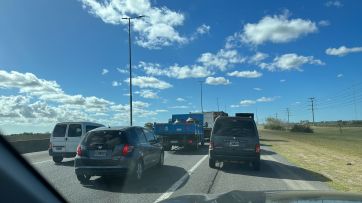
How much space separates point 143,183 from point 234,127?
565 centimetres

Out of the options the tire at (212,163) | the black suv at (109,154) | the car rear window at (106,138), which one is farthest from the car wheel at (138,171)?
the tire at (212,163)

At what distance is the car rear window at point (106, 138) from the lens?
13812 mm

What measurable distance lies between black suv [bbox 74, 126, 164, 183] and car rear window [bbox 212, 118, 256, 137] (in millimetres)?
4611

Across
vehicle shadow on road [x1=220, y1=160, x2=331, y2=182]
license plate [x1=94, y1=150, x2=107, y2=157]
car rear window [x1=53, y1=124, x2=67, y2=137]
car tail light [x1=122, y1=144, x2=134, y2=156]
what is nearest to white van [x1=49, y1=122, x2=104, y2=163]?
car rear window [x1=53, y1=124, x2=67, y2=137]

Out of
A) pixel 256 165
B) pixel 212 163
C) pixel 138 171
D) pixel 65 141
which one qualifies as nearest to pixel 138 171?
pixel 138 171

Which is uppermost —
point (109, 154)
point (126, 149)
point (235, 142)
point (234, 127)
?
point (234, 127)

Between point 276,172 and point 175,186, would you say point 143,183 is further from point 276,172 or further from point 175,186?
point 276,172

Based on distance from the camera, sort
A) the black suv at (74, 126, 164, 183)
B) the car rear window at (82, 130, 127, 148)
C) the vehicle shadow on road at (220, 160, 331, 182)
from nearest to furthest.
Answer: the black suv at (74, 126, 164, 183) → the car rear window at (82, 130, 127, 148) → the vehicle shadow on road at (220, 160, 331, 182)

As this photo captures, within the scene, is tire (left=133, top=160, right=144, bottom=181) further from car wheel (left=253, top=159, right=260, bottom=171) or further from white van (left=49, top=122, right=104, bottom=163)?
white van (left=49, top=122, right=104, bottom=163)

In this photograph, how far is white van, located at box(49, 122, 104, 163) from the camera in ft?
68.5

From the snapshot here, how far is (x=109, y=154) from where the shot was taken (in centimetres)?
1365

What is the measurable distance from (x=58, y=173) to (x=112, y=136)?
10.9ft

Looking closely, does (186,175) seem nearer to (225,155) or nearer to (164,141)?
(225,155)

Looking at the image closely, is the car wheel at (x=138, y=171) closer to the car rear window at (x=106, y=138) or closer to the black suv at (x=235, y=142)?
the car rear window at (x=106, y=138)
